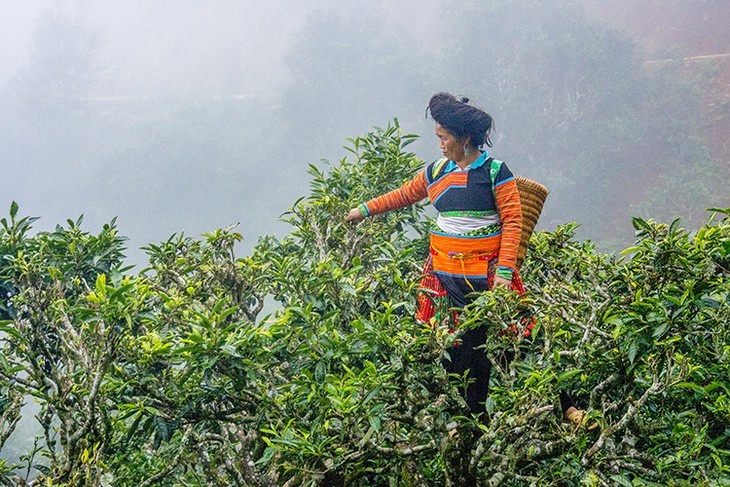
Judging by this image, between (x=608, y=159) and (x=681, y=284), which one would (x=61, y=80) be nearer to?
(x=608, y=159)

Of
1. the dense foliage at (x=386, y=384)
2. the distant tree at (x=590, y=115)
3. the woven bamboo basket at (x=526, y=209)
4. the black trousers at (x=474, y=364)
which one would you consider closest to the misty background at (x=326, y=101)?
the distant tree at (x=590, y=115)

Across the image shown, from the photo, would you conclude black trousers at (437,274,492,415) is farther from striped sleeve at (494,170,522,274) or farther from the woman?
striped sleeve at (494,170,522,274)

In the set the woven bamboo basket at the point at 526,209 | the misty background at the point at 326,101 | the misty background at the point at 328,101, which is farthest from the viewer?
the misty background at the point at 328,101

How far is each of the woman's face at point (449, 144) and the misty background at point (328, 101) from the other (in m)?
29.0

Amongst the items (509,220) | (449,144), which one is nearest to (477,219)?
(509,220)

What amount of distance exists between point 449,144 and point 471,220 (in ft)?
1.29

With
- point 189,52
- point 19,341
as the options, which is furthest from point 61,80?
point 19,341

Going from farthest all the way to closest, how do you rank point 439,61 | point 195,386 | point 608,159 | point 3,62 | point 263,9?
1. point 3,62
2. point 263,9
3. point 439,61
4. point 608,159
5. point 195,386

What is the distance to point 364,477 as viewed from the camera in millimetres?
2840

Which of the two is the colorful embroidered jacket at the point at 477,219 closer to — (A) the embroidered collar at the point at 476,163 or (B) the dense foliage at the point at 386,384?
(A) the embroidered collar at the point at 476,163

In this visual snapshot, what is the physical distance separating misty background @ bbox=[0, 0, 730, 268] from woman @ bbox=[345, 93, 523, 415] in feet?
95.1

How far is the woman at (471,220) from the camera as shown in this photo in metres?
3.22

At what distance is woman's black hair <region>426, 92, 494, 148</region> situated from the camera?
3.28m

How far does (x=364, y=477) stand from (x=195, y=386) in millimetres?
807
